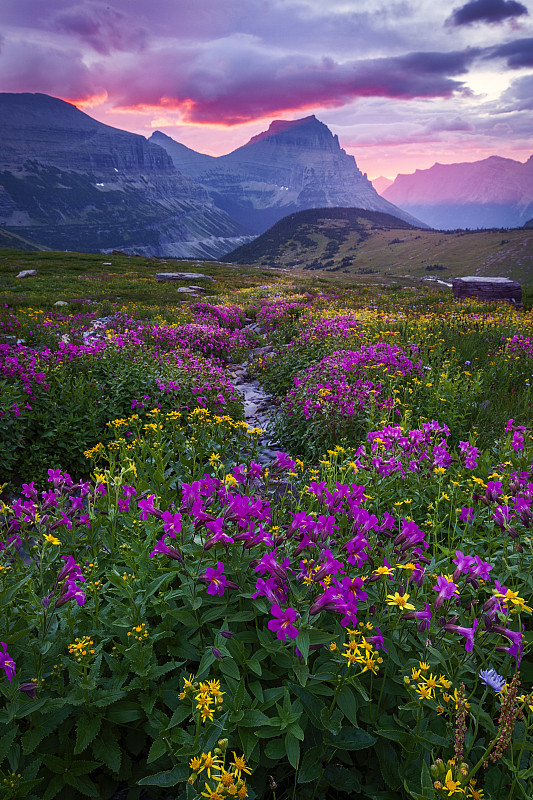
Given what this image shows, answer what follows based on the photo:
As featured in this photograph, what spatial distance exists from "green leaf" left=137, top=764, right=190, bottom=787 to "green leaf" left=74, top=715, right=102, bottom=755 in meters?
0.41

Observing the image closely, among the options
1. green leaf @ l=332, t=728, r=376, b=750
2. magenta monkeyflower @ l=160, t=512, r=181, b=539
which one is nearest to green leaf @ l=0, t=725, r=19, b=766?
magenta monkeyflower @ l=160, t=512, r=181, b=539

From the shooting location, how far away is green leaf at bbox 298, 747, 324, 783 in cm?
205

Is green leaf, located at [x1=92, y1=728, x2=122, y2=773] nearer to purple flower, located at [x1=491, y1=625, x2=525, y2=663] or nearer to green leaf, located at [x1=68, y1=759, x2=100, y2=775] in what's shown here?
green leaf, located at [x1=68, y1=759, x2=100, y2=775]

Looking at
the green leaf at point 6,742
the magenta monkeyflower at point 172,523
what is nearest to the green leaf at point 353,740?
the magenta monkeyflower at point 172,523

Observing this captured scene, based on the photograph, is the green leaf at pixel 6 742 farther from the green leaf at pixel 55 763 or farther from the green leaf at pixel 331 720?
the green leaf at pixel 331 720

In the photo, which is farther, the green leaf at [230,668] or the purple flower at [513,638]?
the green leaf at [230,668]

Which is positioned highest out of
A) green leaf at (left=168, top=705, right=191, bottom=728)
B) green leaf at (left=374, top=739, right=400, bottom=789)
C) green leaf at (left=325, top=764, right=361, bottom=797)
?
green leaf at (left=168, top=705, right=191, bottom=728)

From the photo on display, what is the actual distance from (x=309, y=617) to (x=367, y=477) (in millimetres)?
2341

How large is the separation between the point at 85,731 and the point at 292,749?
1.08 metres

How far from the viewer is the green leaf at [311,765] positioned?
2.05 metres

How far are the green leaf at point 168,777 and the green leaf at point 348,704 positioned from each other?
2.62 ft

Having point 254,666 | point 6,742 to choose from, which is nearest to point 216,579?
point 254,666

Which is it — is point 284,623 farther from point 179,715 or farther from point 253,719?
point 179,715

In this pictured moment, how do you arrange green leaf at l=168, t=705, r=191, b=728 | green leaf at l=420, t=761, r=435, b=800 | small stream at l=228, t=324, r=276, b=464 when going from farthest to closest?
small stream at l=228, t=324, r=276, b=464
green leaf at l=168, t=705, r=191, b=728
green leaf at l=420, t=761, r=435, b=800
